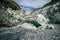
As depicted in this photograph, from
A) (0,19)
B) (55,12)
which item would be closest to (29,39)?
(0,19)

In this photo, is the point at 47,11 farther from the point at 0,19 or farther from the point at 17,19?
the point at 0,19

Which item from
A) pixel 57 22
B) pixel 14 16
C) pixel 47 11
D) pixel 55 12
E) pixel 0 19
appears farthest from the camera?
pixel 47 11

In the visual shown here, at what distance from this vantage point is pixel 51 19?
97.3 metres

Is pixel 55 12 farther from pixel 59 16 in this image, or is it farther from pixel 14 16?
pixel 14 16

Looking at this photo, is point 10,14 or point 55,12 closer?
point 10,14

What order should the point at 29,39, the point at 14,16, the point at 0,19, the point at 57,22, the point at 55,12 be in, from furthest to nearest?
the point at 55,12 < the point at 57,22 < the point at 14,16 < the point at 0,19 < the point at 29,39

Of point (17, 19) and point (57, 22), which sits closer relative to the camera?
point (17, 19)

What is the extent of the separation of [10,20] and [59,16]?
26325mm

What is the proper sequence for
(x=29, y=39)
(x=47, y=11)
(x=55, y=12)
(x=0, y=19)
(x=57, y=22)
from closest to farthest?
1. (x=29, y=39)
2. (x=0, y=19)
3. (x=57, y=22)
4. (x=55, y=12)
5. (x=47, y=11)

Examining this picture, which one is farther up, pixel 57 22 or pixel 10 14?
pixel 10 14

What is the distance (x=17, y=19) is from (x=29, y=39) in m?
39.2

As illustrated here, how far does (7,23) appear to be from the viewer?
75250 mm

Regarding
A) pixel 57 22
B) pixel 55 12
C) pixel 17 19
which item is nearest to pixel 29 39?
pixel 17 19

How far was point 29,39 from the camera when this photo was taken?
137 ft
